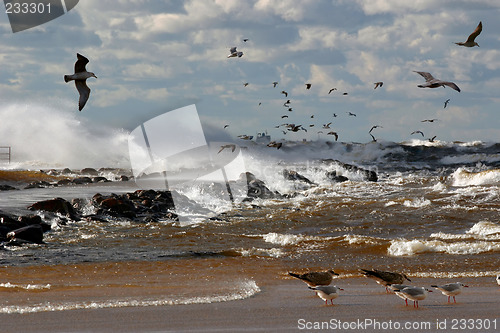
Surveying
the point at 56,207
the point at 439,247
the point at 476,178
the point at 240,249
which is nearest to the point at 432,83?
the point at 439,247

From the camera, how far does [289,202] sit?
74.9 ft

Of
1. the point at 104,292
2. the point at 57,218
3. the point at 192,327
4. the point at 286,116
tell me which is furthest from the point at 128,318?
the point at 286,116

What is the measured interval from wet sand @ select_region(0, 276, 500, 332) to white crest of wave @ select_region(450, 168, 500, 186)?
838 inches

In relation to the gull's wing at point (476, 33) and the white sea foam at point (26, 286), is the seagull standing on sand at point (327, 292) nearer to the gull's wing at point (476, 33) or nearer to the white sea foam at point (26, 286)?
the white sea foam at point (26, 286)

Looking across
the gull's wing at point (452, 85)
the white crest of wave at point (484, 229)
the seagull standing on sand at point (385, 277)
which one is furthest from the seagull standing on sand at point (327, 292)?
the white crest of wave at point (484, 229)

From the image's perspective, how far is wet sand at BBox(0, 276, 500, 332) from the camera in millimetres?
6234

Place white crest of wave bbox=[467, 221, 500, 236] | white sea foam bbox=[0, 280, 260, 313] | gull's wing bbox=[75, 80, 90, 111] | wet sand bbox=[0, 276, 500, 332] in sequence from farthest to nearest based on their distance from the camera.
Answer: white crest of wave bbox=[467, 221, 500, 236]
gull's wing bbox=[75, 80, 90, 111]
white sea foam bbox=[0, 280, 260, 313]
wet sand bbox=[0, 276, 500, 332]

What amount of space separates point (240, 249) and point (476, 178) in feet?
65.0

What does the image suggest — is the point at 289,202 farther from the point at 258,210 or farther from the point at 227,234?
the point at 227,234

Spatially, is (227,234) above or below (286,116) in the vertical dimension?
below

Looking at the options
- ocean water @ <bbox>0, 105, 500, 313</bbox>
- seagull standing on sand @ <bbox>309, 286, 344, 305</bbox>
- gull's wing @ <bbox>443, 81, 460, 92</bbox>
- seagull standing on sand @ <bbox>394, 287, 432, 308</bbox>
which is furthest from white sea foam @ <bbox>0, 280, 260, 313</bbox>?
gull's wing @ <bbox>443, 81, 460, 92</bbox>

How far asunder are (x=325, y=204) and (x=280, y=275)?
39.1 ft

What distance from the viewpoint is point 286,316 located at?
262 inches

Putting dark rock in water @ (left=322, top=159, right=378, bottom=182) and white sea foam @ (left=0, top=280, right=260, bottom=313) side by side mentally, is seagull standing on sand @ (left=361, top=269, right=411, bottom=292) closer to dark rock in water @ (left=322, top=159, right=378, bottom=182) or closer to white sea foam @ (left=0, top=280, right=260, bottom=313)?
white sea foam @ (left=0, top=280, right=260, bottom=313)
